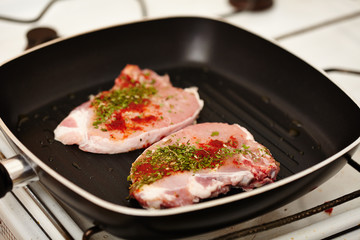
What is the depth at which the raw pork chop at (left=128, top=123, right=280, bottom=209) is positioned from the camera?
115 centimetres

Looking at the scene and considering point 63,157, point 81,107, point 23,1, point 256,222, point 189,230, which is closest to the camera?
point 189,230

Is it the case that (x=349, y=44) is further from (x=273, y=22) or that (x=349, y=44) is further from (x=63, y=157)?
(x=63, y=157)

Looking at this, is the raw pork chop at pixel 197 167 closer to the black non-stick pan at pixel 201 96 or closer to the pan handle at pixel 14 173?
the black non-stick pan at pixel 201 96

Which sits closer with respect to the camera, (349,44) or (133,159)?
(133,159)

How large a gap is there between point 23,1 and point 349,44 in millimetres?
1768

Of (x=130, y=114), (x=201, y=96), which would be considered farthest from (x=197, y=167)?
(x=201, y=96)

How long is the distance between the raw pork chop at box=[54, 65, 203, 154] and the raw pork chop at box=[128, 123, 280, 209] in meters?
0.09

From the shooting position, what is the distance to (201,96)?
163 centimetres

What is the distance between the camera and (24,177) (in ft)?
3.63

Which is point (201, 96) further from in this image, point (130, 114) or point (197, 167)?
point (197, 167)

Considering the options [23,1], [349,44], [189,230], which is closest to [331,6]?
[349,44]

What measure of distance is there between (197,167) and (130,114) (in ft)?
1.18

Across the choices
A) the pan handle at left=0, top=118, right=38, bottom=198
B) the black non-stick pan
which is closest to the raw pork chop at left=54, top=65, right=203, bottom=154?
the black non-stick pan

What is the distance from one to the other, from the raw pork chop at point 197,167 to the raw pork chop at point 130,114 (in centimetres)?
9
